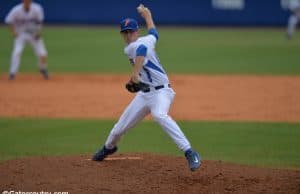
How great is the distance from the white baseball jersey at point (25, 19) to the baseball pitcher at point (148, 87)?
10804mm

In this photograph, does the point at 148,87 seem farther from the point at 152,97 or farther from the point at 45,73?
the point at 45,73

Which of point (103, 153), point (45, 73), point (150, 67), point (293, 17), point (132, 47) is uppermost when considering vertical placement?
point (132, 47)

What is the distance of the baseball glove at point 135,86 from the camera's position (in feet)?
27.9

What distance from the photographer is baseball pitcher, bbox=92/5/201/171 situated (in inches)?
335

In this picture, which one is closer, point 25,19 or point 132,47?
point 132,47

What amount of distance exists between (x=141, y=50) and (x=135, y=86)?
1.60 ft

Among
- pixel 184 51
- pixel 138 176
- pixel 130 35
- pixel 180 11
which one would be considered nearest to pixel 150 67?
pixel 130 35

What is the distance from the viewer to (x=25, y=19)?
19.3 meters

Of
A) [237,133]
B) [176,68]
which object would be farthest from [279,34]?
[237,133]

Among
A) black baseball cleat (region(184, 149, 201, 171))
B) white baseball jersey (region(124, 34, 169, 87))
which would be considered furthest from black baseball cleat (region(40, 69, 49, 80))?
black baseball cleat (region(184, 149, 201, 171))

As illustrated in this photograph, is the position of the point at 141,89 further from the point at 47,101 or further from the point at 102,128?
the point at 47,101

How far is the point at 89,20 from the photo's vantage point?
3909cm

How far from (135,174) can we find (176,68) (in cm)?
1444

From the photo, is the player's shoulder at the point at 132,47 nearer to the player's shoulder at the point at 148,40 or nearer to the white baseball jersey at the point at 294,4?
the player's shoulder at the point at 148,40
